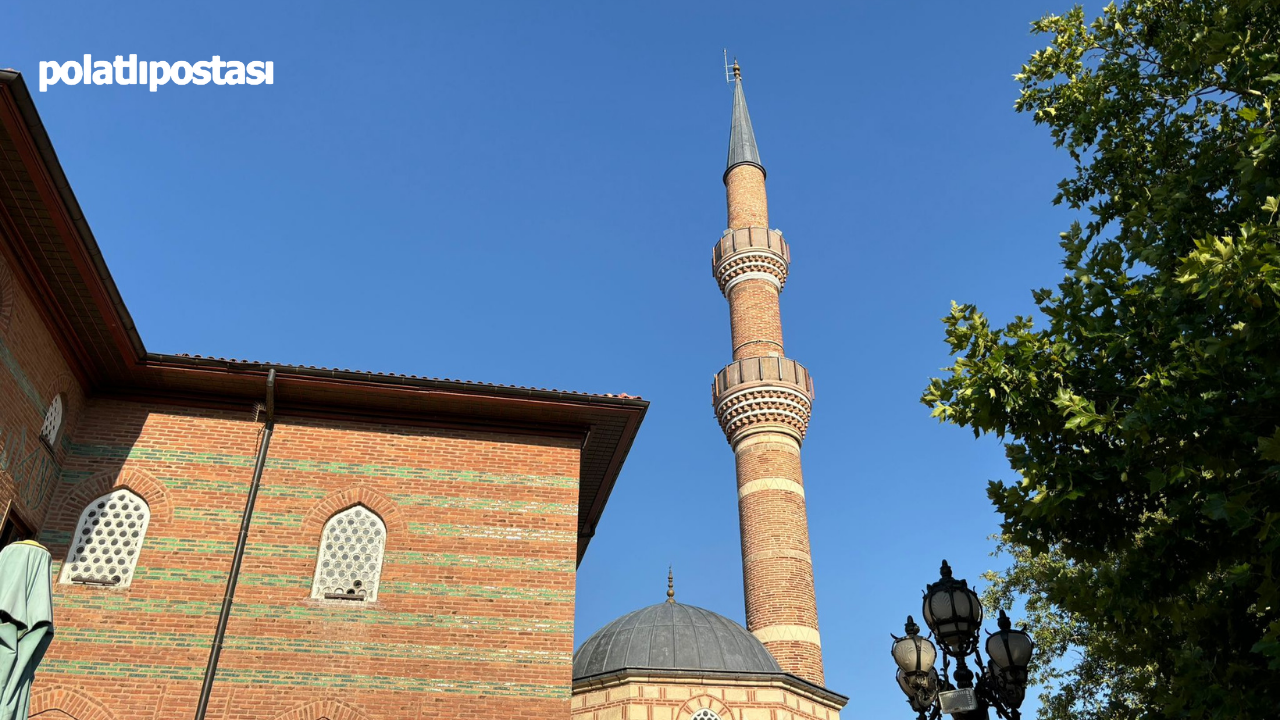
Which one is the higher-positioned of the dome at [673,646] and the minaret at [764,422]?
the minaret at [764,422]

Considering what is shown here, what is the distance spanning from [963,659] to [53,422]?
8.56 meters

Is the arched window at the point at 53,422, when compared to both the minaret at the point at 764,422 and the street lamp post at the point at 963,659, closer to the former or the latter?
the street lamp post at the point at 963,659

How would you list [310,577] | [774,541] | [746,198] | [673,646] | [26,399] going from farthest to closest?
[746,198] → [774,541] → [673,646] → [310,577] → [26,399]

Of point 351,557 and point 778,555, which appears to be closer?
point 351,557

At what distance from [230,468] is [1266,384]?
29.7 ft

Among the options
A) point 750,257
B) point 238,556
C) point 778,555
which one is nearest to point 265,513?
point 238,556

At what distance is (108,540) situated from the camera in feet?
30.5

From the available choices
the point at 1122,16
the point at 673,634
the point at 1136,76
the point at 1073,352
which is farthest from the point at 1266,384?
the point at 673,634

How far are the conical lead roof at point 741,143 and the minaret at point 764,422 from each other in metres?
0.04

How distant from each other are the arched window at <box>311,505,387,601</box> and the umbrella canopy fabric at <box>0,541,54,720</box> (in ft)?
13.3

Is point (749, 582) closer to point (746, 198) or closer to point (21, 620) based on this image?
point (746, 198)

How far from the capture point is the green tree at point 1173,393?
5.07 m

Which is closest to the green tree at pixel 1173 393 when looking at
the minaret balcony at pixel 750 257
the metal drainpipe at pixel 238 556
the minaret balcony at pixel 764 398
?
the metal drainpipe at pixel 238 556

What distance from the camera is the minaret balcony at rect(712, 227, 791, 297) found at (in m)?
24.5
